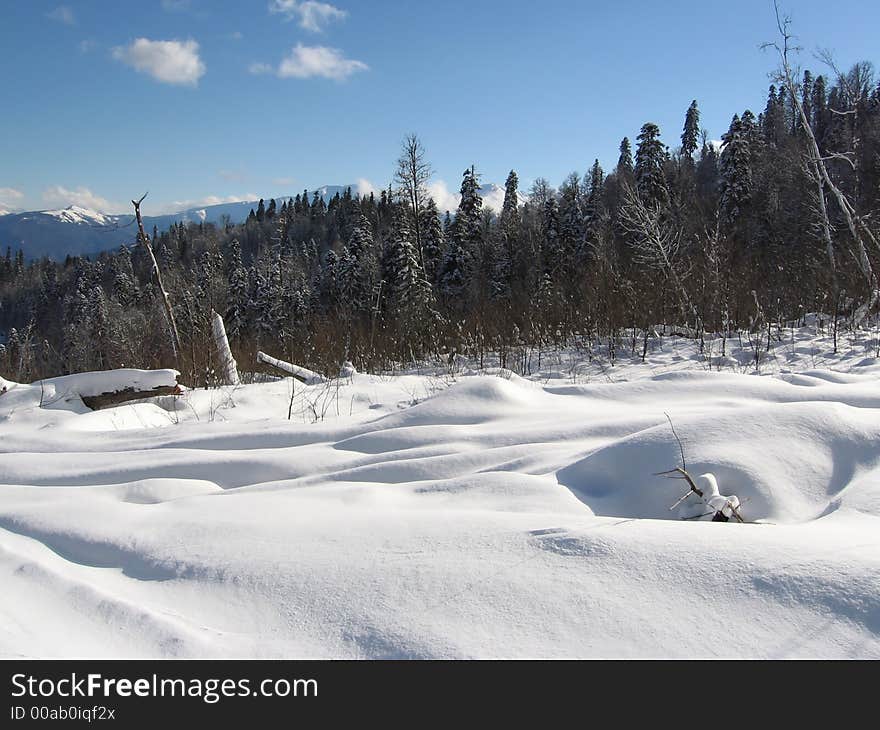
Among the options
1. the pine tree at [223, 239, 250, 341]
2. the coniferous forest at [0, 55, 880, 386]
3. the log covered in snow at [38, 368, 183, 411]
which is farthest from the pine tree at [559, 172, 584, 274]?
the log covered in snow at [38, 368, 183, 411]

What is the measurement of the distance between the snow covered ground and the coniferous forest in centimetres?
549

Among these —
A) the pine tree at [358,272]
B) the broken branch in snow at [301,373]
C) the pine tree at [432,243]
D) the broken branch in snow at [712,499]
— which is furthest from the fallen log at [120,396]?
the pine tree at [432,243]

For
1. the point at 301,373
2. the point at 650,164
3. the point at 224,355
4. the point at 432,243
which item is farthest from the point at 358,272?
the point at 224,355

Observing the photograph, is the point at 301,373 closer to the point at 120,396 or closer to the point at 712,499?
the point at 120,396

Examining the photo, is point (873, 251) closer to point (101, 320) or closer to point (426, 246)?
point (426, 246)

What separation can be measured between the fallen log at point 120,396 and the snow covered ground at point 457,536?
1889mm

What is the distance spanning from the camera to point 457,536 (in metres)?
1.95

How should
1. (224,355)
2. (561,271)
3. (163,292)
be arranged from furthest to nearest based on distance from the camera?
(561,271)
(163,292)
(224,355)

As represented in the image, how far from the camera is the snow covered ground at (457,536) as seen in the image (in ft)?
4.70

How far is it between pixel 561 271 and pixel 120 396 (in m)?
24.3

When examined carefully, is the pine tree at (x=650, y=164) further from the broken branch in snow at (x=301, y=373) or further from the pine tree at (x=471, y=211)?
the broken branch in snow at (x=301, y=373)

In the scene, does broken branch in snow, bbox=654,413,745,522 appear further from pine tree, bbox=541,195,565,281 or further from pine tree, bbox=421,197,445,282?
pine tree, bbox=541,195,565,281

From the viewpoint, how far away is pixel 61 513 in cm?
250

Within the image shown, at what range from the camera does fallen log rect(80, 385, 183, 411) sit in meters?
5.97
